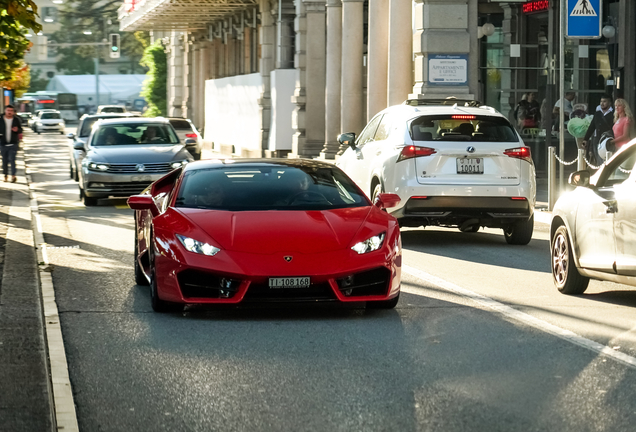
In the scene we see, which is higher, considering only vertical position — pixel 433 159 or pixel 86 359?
pixel 433 159

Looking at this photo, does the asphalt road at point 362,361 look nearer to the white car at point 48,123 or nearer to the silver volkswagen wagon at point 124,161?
the silver volkswagen wagon at point 124,161

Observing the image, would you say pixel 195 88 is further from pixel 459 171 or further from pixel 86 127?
pixel 459 171

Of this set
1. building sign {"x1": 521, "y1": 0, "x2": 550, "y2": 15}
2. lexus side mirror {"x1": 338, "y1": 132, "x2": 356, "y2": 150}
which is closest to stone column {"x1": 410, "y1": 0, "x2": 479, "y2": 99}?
building sign {"x1": 521, "y1": 0, "x2": 550, "y2": 15}

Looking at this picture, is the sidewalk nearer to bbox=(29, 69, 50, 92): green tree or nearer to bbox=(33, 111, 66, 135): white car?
bbox=(33, 111, 66, 135): white car

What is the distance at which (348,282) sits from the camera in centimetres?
921

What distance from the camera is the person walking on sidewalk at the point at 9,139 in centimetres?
2953

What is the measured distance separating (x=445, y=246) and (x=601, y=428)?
9233mm

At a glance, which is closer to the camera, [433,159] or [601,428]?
[601,428]

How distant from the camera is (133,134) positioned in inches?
931

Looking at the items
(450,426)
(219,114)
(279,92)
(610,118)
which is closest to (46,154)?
(219,114)

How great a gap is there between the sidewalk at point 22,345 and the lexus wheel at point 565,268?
424 centimetres

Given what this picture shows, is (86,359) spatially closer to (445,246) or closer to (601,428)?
(601,428)

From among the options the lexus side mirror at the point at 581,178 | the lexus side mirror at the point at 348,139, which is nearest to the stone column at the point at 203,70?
the lexus side mirror at the point at 348,139

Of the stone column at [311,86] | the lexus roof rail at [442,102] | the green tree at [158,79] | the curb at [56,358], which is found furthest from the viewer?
the green tree at [158,79]
